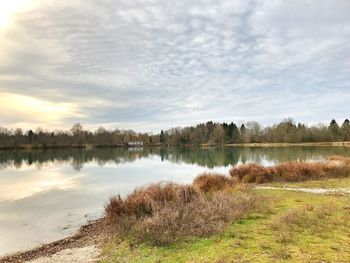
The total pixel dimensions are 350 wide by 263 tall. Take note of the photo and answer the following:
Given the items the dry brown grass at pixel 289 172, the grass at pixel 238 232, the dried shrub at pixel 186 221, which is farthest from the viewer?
the dry brown grass at pixel 289 172

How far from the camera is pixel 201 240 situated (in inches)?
364

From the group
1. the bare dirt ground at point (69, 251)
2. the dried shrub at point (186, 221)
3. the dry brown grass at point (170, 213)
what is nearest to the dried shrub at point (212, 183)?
the dry brown grass at point (170, 213)

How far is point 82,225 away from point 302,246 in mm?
9681

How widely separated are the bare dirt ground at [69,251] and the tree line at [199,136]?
106 meters

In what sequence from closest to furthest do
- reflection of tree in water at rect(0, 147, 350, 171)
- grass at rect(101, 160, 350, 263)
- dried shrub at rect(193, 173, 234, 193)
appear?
grass at rect(101, 160, 350, 263), dried shrub at rect(193, 173, 234, 193), reflection of tree in water at rect(0, 147, 350, 171)

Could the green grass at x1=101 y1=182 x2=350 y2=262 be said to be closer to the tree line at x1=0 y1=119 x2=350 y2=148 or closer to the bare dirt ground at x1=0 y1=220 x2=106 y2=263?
the bare dirt ground at x1=0 y1=220 x2=106 y2=263

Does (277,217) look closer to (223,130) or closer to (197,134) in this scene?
(223,130)

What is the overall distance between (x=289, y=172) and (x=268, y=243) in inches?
641

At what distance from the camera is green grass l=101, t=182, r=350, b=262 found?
24.9 ft

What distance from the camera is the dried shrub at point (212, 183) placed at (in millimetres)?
Answer: 18703

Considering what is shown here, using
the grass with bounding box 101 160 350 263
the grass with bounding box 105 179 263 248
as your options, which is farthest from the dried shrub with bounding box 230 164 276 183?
the grass with bounding box 105 179 263 248

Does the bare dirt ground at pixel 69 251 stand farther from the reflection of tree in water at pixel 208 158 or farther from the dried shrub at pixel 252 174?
the reflection of tree in water at pixel 208 158

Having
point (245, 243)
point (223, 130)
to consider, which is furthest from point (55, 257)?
point (223, 130)

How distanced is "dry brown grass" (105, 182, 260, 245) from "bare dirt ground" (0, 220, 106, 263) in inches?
30.4
